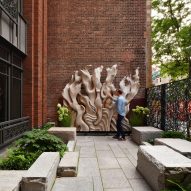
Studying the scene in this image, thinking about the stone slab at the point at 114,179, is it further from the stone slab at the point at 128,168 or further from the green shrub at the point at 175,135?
the green shrub at the point at 175,135

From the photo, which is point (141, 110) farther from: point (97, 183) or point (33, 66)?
point (97, 183)

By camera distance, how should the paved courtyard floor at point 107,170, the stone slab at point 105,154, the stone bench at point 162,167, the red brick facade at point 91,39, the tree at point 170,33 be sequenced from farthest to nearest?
the tree at point 170,33, the red brick facade at point 91,39, the stone slab at point 105,154, the paved courtyard floor at point 107,170, the stone bench at point 162,167

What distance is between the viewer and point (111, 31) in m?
15.3

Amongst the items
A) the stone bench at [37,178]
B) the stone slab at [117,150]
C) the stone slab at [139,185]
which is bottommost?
the stone slab at [139,185]

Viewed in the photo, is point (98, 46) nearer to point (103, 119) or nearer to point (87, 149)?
point (103, 119)

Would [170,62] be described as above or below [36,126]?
above

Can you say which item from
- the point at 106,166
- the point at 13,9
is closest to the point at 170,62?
the point at 13,9

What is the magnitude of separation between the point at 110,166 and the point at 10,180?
3400mm

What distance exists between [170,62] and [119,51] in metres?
11.6

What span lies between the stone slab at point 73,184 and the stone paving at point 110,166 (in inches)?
2.4

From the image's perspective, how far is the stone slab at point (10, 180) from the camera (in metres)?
4.40

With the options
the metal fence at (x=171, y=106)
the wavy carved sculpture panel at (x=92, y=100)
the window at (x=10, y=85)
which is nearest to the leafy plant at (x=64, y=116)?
the wavy carved sculpture panel at (x=92, y=100)

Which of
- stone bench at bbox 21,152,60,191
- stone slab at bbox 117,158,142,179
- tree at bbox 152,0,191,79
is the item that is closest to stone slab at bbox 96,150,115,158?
stone slab at bbox 117,158,142,179

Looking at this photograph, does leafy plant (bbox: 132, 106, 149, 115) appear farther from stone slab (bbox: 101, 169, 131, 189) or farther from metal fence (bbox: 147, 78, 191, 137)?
stone slab (bbox: 101, 169, 131, 189)
